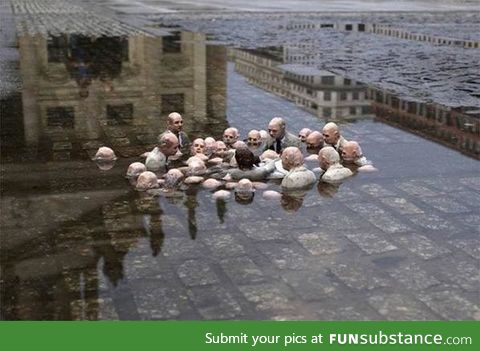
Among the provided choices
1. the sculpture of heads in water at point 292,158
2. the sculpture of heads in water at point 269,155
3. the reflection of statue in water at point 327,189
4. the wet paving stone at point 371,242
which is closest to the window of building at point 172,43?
the sculpture of heads in water at point 269,155

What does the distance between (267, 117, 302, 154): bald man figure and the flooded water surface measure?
650mm

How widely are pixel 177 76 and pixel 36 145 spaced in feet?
21.2

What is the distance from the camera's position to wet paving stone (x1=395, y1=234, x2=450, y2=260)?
5.64 meters

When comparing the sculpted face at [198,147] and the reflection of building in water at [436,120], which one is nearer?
the sculpted face at [198,147]

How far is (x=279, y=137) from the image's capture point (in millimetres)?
8680

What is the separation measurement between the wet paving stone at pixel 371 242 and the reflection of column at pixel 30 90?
4990 millimetres

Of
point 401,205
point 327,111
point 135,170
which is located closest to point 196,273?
point 401,205

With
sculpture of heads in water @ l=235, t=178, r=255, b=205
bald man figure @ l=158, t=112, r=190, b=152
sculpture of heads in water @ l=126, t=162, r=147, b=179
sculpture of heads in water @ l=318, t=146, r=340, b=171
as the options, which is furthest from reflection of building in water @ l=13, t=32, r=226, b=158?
sculpture of heads in water @ l=318, t=146, r=340, b=171

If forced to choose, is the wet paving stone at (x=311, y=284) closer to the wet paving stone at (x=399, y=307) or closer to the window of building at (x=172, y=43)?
the wet paving stone at (x=399, y=307)

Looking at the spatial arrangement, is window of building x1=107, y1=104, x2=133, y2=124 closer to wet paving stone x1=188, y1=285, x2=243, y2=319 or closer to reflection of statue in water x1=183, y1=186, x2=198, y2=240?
reflection of statue in water x1=183, y1=186, x2=198, y2=240

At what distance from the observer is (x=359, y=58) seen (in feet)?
60.0

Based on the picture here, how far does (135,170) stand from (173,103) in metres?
4.72

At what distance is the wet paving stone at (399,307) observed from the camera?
4602 mm

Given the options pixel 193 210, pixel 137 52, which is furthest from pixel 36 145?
pixel 137 52
